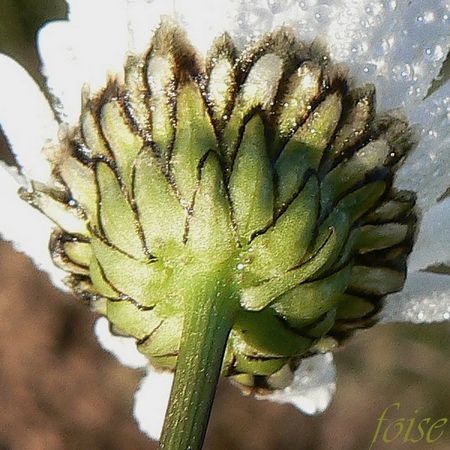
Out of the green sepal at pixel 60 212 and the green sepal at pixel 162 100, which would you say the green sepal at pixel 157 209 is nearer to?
the green sepal at pixel 162 100

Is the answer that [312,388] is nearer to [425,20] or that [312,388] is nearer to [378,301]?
[378,301]

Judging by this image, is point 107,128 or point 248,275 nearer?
point 248,275

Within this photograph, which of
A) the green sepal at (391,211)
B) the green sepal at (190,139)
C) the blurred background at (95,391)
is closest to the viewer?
the green sepal at (190,139)

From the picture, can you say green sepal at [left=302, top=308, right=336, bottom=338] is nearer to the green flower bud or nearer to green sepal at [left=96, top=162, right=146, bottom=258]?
the green flower bud

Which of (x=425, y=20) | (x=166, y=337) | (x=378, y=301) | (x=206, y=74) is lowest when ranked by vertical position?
(x=166, y=337)

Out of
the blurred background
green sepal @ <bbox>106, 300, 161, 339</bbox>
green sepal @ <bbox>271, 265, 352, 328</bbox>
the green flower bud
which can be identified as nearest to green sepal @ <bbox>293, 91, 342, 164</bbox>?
the green flower bud

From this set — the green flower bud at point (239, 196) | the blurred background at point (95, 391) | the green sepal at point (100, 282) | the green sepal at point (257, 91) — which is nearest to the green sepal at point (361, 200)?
the green flower bud at point (239, 196)

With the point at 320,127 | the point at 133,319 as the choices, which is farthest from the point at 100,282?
the point at 320,127

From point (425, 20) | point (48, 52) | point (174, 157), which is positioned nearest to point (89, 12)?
point (48, 52)
